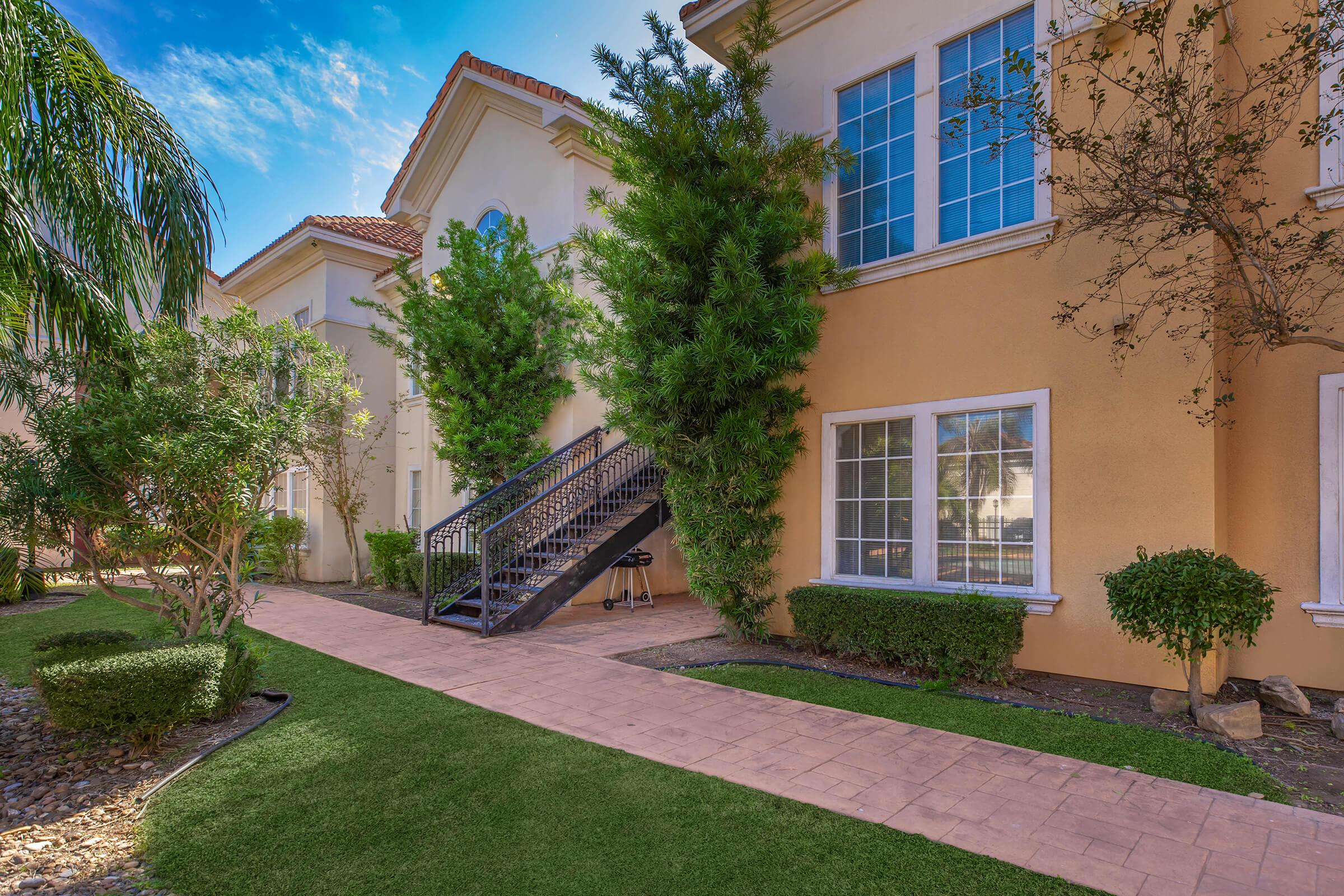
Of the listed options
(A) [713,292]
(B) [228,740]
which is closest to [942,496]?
(A) [713,292]

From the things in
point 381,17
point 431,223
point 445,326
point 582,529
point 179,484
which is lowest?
point 582,529

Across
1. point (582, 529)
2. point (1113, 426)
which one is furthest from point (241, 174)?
point (1113, 426)

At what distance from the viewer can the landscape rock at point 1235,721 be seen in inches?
201

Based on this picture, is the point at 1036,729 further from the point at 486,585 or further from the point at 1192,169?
the point at 486,585

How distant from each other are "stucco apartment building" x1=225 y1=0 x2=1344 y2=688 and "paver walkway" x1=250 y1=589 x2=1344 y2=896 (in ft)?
7.36

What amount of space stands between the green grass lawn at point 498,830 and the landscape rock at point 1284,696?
12.8 ft

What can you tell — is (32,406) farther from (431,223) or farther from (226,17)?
(431,223)

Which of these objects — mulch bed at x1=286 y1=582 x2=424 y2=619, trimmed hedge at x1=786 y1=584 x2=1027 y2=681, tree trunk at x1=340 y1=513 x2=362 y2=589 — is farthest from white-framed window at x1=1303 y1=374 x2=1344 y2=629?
tree trunk at x1=340 y1=513 x2=362 y2=589

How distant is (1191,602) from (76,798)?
7569mm

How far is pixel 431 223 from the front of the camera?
15.1 meters

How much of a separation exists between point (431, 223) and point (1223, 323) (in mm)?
13782

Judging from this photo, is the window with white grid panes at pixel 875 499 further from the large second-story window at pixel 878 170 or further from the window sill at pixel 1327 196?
the window sill at pixel 1327 196

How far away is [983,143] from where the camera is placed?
729 centimetres

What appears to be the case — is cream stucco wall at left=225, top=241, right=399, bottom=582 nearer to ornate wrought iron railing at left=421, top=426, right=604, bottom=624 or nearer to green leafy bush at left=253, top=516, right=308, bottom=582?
green leafy bush at left=253, top=516, right=308, bottom=582
